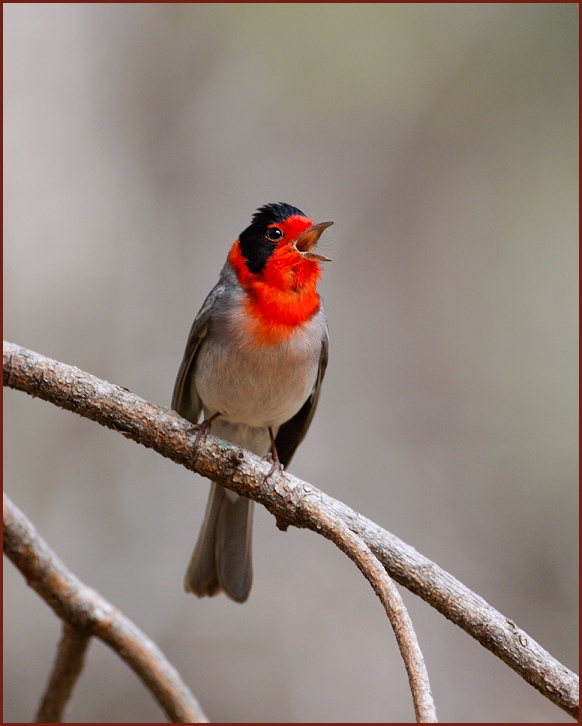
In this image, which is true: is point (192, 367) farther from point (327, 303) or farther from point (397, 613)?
point (327, 303)

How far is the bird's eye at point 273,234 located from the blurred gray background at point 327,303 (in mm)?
2504

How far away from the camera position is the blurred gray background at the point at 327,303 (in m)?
5.14

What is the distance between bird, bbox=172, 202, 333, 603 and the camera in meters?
3.06

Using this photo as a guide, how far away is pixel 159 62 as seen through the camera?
236 inches

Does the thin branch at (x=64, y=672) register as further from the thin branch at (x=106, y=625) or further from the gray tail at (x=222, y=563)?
the gray tail at (x=222, y=563)

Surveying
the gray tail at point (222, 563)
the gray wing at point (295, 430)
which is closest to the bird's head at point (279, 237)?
the gray wing at point (295, 430)

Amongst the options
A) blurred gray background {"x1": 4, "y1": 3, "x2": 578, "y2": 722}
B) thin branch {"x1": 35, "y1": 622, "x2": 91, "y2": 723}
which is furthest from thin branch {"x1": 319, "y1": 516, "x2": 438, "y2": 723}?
blurred gray background {"x1": 4, "y1": 3, "x2": 578, "y2": 722}

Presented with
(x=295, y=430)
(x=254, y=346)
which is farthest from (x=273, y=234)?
(x=295, y=430)

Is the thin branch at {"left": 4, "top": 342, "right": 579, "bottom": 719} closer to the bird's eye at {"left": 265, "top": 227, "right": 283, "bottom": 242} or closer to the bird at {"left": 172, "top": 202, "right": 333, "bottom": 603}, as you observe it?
the bird at {"left": 172, "top": 202, "right": 333, "bottom": 603}

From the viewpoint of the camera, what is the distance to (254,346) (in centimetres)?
307

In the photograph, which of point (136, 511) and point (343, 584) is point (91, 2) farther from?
point (343, 584)

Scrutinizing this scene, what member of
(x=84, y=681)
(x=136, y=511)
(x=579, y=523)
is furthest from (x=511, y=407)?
(x=84, y=681)

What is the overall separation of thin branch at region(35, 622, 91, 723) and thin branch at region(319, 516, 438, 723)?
1.38m

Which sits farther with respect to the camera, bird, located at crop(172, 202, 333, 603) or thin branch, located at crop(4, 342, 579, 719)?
bird, located at crop(172, 202, 333, 603)
